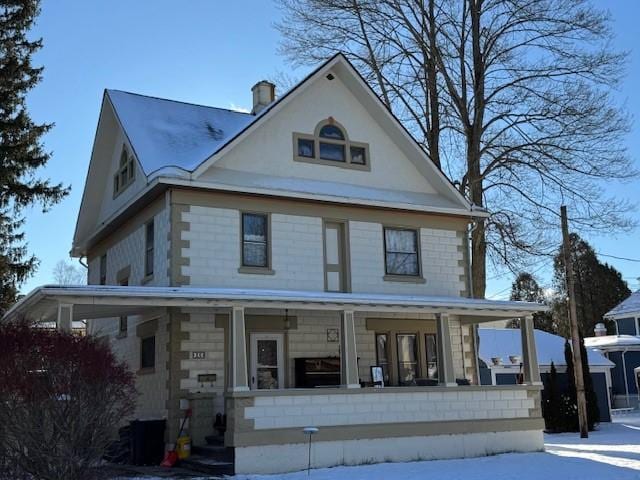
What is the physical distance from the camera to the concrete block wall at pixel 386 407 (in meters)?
14.3

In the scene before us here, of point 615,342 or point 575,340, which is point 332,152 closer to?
point 575,340

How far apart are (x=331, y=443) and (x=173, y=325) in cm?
403

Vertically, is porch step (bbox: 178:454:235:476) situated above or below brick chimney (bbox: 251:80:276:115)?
below

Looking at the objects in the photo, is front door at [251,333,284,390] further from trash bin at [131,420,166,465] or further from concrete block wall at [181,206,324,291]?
trash bin at [131,420,166,465]

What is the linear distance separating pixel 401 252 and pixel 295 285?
3.26 metres

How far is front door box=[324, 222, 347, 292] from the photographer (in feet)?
59.7

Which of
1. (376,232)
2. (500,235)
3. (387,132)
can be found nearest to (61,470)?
(376,232)

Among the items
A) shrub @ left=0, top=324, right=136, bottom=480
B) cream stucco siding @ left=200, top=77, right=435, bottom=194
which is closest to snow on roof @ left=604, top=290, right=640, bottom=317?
cream stucco siding @ left=200, top=77, right=435, bottom=194

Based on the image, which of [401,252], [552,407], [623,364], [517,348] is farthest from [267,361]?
[623,364]

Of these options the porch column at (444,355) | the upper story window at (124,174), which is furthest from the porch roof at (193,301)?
the upper story window at (124,174)

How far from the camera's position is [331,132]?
19359 mm

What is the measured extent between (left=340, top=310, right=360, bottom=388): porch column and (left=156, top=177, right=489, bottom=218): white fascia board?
3.38 m

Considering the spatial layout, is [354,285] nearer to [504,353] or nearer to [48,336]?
[48,336]

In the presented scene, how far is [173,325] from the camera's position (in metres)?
15.9
